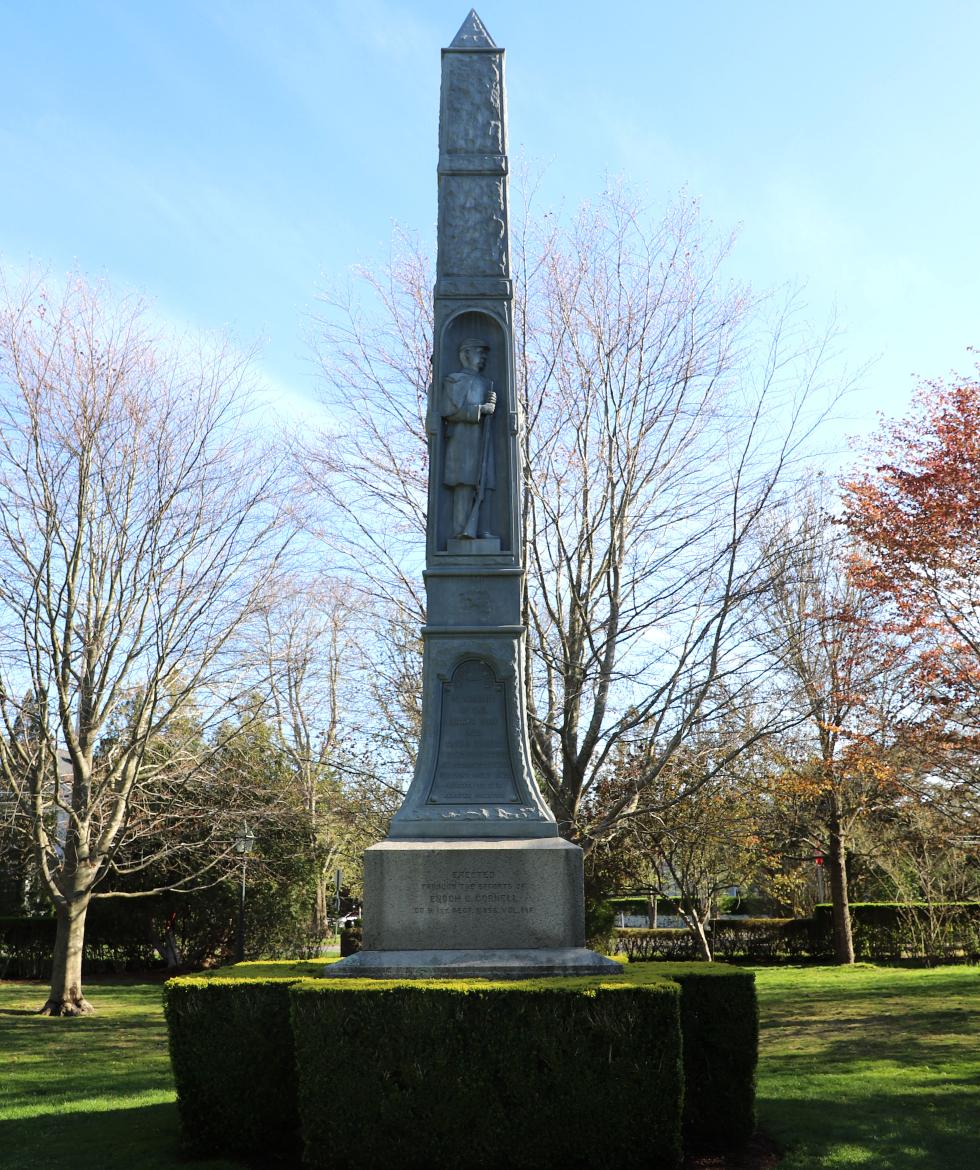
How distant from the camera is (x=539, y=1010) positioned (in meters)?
5.78

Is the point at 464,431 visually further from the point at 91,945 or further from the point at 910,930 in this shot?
the point at 91,945

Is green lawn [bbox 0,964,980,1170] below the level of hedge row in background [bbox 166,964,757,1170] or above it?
below

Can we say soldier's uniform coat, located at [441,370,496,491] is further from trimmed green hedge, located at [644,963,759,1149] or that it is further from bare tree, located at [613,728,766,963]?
bare tree, located at [613,728,766,963]

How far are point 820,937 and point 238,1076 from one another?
72.9 feet

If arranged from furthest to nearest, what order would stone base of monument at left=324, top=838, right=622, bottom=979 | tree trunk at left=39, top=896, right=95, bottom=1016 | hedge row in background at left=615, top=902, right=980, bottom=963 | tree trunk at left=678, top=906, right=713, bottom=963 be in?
hedge row in background at left=615, top=902, right=980, bottom=963 < tree trunk at left=678, top=906, right=713, bottom=963 < tree trunk at left=39, top=896, right=95, bottom=1016 < stone base of monument at left=324, top=838, right=622, bottom=979

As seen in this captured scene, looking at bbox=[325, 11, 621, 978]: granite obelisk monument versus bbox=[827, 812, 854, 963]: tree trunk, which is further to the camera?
bbox=[827, 812, 854, 963]: tree trunk

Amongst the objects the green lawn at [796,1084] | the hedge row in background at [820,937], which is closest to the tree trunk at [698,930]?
the hedge row in background at [820,937]

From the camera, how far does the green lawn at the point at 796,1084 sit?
21.7 feet

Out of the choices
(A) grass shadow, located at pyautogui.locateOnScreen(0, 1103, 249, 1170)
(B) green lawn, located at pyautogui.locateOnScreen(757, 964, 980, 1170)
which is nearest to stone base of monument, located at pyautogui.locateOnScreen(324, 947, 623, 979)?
(A) grass shadow, located at pyautogui.locateOnScreen(0, 1103, 249, 1170)

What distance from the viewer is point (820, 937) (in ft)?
84.9

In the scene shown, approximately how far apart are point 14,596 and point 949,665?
46.4 feet

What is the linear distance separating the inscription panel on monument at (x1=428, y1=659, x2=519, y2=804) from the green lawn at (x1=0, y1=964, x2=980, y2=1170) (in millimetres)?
1734

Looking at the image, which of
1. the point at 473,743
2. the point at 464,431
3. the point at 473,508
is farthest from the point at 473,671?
the point at 464,431

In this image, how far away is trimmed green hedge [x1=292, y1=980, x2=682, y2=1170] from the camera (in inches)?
224
